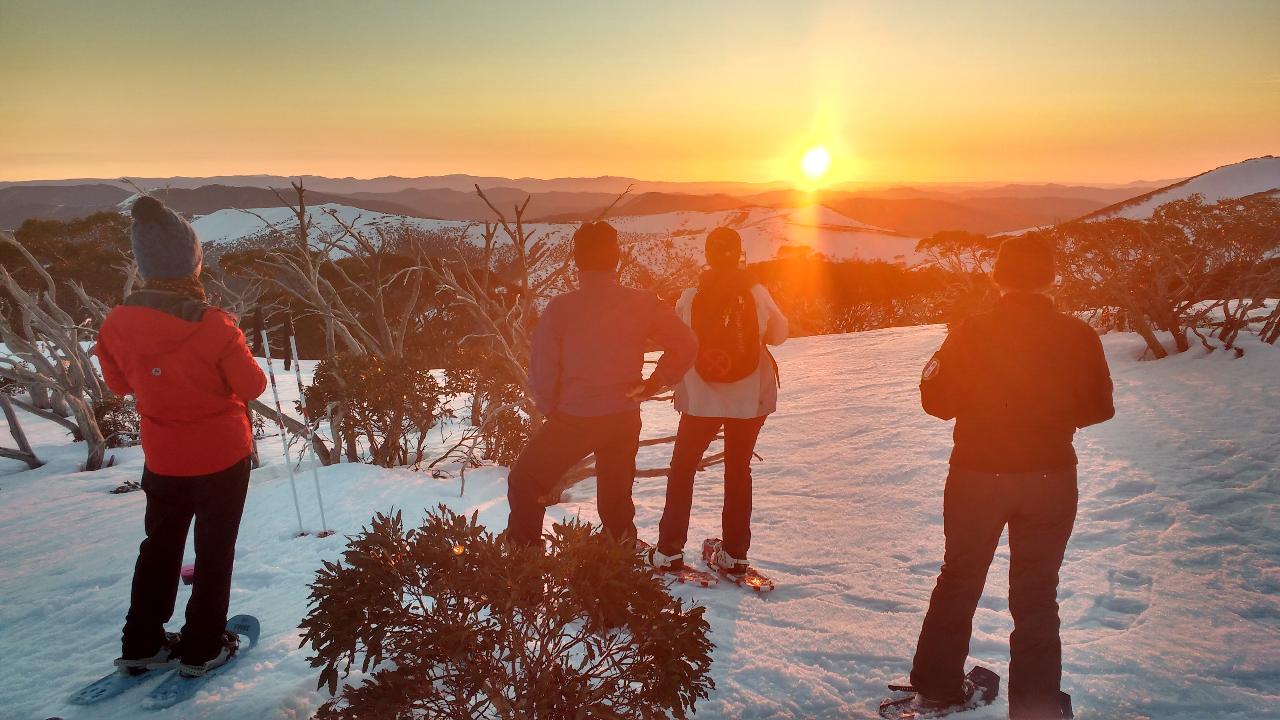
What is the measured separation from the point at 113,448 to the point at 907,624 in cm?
1292

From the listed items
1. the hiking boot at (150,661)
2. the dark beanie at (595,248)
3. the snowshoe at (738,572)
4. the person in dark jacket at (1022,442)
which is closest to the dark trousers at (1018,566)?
the person in dark jacket at (1022,442)

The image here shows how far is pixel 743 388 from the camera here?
3.50 metres

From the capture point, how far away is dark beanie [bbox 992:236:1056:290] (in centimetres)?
241

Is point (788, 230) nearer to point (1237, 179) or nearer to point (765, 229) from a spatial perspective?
point (765, 229)

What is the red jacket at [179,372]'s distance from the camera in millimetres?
2590

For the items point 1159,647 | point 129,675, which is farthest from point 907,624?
point 129,675

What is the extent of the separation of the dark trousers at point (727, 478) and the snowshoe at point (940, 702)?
46.5 inches

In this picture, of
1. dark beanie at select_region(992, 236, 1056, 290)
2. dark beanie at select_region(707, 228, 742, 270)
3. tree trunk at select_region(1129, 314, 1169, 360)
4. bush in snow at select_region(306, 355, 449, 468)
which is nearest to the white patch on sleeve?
dark beanie at select_region(992, 236, 1056, 290)

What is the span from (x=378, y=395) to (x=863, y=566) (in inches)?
208

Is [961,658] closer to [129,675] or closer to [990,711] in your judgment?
[990,711]

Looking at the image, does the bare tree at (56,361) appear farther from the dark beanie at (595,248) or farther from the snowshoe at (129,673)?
the dark beanie at (595,248)

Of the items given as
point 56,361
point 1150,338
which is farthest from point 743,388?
point 56,361

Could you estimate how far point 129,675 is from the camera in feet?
9.08

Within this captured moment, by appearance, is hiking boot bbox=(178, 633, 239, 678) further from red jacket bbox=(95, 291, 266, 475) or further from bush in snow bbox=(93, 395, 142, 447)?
bush in snow bbox=(93, 395, 142, 447)
